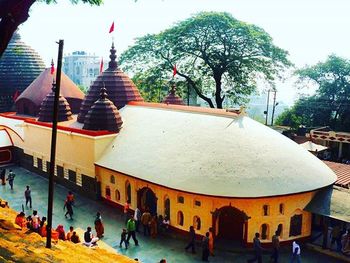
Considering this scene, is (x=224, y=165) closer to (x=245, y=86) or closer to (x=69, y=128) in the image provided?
(x=69, y=128)

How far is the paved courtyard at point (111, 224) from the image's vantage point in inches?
625

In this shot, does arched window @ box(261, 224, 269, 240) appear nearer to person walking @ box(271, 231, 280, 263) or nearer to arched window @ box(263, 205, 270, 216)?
arched window @ box(263, 205, 270, 216)

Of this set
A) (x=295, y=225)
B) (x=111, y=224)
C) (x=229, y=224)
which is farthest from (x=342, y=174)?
(x=111, y=224)

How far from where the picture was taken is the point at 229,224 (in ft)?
57.7

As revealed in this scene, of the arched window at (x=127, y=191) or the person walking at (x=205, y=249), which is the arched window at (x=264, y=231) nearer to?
the person walking at (x=205, y=249)

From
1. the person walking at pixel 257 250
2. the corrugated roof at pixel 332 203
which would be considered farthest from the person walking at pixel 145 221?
the corrugated roof at pixel 332 203

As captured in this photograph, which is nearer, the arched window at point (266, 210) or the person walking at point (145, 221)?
the arched window at point (266, 210)

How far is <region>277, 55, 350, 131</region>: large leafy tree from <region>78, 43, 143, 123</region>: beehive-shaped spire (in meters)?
24.1

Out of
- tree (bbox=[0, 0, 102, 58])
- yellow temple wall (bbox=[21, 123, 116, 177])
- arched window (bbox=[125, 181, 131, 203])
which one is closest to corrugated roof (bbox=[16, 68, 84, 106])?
A: yellow temple wall (bbox=[21, 123, 116, 177])

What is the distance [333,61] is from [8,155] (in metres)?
35.1

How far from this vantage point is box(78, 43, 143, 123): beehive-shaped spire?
27.7 metres

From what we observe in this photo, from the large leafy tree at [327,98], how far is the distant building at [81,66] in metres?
87.4

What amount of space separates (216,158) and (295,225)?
475 cm

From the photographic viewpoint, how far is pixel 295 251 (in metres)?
14.8
